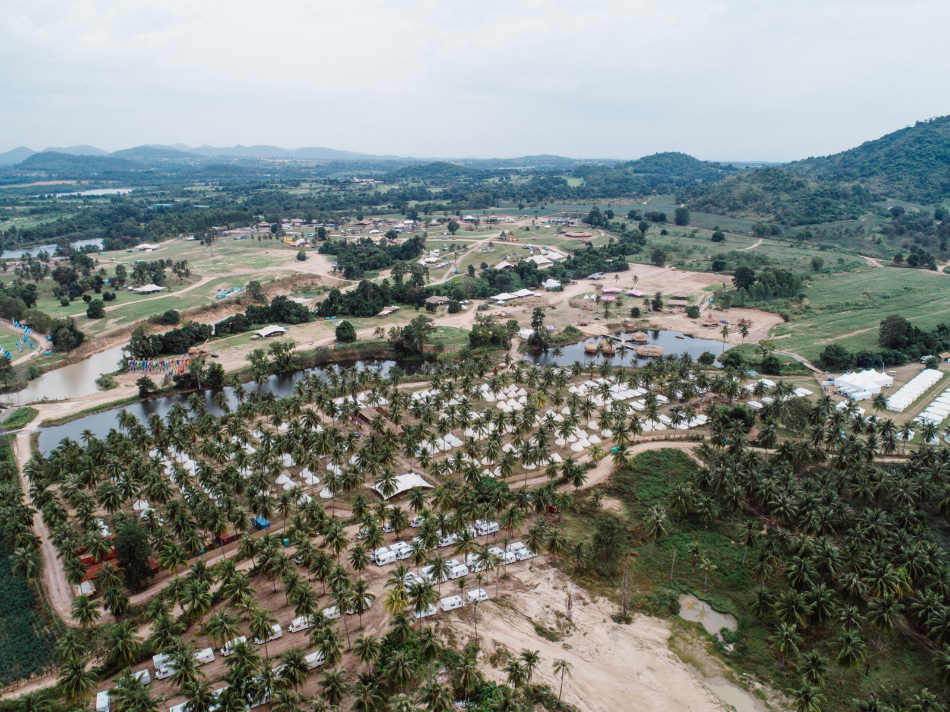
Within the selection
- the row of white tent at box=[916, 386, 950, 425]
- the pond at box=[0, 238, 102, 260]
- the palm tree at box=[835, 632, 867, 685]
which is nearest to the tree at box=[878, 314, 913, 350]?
the row of white tent at box=[916, 386, 950, 425]

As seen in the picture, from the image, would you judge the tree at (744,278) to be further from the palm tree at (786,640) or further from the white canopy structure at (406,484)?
the palm tree at (786,640)

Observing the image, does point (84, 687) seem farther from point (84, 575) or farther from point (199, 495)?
point (199, 495)

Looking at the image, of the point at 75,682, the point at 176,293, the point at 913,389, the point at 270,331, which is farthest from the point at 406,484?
the point at 176,293

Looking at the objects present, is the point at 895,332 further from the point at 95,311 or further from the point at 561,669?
the point at 95,311

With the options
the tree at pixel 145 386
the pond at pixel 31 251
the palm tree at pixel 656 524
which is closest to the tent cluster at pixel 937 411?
the palm tree at pixel 656 524

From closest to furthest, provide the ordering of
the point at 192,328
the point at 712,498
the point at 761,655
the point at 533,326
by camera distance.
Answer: the point at 761,655 → the point at 712,498 → the point at 192,328 → the point at 533,326

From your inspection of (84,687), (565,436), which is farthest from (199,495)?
(565,436)
